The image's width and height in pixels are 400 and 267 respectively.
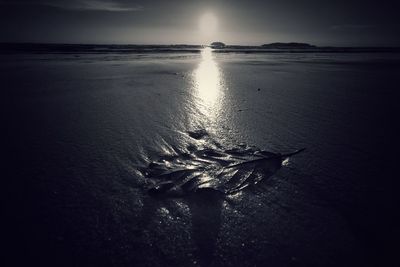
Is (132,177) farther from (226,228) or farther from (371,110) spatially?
(371,110)

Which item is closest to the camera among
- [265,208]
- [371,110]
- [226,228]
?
[226,228]

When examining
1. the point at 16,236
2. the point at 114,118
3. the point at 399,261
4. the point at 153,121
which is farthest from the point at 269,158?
the point at 114,118

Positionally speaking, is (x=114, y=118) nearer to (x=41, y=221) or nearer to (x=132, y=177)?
(x=132, y=177)

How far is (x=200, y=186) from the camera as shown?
90.4 inches

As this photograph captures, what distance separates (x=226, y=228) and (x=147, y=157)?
1372mm

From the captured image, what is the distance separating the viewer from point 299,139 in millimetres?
3363

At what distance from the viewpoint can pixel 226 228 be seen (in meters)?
1.82

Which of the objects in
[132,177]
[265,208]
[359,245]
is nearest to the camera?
[359,245]

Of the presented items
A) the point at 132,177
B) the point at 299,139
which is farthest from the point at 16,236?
the point at 299,139

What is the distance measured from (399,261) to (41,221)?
2416mm

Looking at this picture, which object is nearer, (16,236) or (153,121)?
(16,236)

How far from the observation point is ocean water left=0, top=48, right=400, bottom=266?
5.42ft

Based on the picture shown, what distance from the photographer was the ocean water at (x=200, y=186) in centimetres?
165

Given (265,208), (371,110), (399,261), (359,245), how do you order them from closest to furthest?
(399,261) < (359,245) < (265,208) < (371,110)
